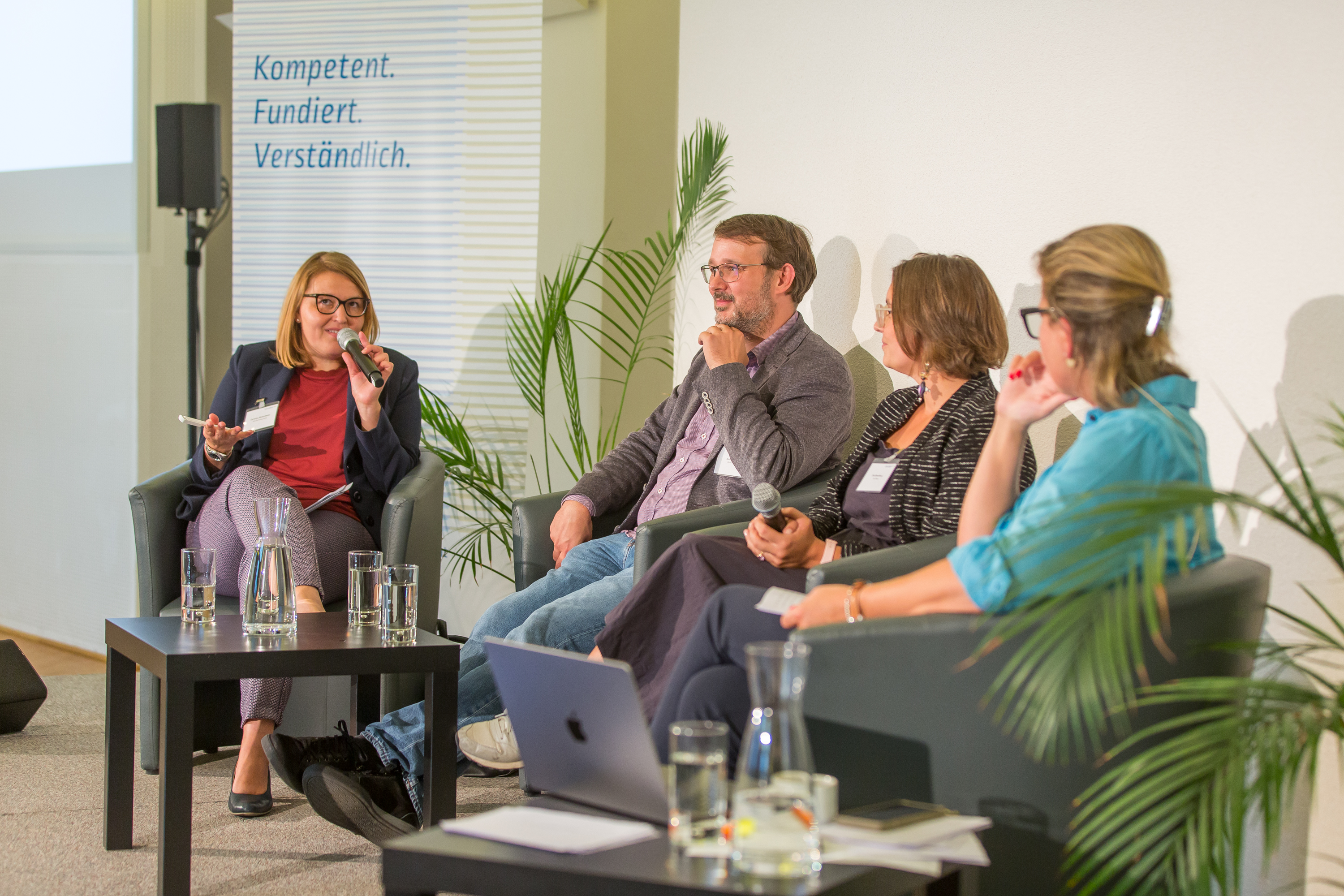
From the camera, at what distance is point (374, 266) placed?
4383 millimetres

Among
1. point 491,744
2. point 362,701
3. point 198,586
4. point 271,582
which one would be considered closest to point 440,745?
point 491,744

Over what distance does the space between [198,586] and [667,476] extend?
1.21 metres

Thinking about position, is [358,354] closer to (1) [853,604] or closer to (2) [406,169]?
(2) [406,169]

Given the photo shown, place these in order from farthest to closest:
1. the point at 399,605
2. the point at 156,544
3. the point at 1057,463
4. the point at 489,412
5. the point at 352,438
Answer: the point at 489,412 < the point at 352,438 < the point at 156,544 < the point at 399,605 < the point at 1057,463

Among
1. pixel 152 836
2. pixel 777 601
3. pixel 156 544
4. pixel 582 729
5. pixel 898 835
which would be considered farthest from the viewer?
pixel 156 544

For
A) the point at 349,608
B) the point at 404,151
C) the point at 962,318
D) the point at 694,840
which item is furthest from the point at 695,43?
the point at 694,840

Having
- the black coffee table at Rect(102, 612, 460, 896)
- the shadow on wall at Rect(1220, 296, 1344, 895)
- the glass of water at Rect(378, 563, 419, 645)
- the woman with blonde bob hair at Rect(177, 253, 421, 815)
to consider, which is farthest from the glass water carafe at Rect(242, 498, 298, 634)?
the shadow on wall at Rect(1220, 296, 1344, 895)

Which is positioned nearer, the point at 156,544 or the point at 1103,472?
the point at 1103,472

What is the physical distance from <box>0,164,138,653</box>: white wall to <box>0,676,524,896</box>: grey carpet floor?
1.60 meters

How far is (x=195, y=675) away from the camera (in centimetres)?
216

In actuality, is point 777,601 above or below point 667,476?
below

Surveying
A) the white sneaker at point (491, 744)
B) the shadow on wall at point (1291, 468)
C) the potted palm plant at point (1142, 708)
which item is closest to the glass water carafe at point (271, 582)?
the white sneaker at point (491, 744)

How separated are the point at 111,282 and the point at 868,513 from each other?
3.52 m

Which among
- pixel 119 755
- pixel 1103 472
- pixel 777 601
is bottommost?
pixel 119 755
